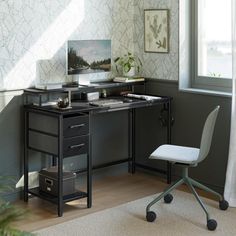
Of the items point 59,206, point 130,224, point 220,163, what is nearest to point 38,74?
point 59,206

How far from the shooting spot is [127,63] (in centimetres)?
430

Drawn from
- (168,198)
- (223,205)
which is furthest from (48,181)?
(223,205)

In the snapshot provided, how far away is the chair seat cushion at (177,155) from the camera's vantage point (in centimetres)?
321

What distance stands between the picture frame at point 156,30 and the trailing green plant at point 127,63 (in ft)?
0.50

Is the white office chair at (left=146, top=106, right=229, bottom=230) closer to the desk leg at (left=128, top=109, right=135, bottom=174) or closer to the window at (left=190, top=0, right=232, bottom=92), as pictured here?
the window at (left=190, top=0, right=232, bottom=92)

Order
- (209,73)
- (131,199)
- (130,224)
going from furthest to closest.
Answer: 1. (209,73)
2. (131,199)
3. (130,224)

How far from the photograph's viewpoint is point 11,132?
3.65m

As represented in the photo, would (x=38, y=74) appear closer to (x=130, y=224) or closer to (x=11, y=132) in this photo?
(x=11, y=132)

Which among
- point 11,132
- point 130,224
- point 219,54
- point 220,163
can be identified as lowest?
point 130,224

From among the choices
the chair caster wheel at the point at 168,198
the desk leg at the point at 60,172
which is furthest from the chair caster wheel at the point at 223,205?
the desk leg at the point at 60,172

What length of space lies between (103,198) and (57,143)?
2.39 feet

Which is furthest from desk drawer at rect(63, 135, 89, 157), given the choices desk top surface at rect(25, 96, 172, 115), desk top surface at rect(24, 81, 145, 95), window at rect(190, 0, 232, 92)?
window at rect(190, 0, 232, 92)

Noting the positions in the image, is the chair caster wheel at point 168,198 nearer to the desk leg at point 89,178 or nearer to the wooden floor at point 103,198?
the wooden floor at point 103,198

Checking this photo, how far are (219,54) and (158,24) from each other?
65 cm
